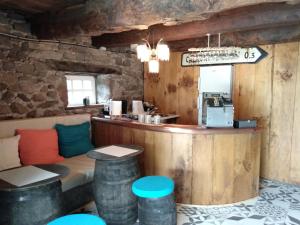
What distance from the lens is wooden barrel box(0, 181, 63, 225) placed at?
1732mm

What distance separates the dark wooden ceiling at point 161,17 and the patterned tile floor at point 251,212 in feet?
6.54

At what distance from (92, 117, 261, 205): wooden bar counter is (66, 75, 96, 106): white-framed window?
1628 mm

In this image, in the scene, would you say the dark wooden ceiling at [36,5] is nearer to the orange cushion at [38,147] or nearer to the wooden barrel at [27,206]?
the orange cushion at [38,147]

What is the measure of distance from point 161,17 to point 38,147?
2.05 m

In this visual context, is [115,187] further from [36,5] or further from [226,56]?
[226,56]

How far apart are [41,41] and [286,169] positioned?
12.8ft

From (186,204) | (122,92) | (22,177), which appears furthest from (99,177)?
(122,92)

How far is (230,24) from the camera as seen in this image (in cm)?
262

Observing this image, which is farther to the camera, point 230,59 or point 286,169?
point 230,59

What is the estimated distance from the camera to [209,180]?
2.83 m

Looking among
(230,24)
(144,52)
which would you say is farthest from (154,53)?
(230,24)

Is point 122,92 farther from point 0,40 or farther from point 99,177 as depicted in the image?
point 99,177

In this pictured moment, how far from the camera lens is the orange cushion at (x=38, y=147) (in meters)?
2.77

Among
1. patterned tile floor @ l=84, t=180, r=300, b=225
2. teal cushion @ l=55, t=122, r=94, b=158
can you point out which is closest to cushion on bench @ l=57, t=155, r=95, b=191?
teal cushion @ l=55, t=122, r=94, b=158
